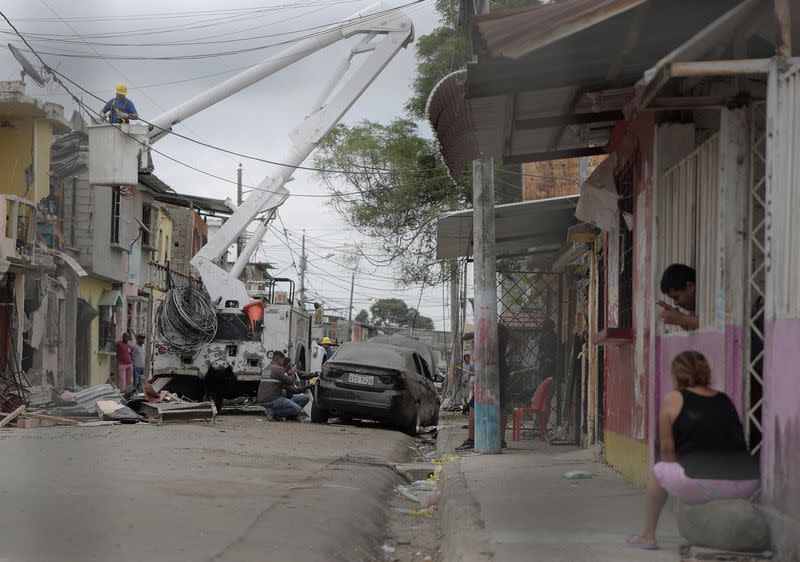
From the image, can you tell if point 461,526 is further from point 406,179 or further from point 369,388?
point 406,179

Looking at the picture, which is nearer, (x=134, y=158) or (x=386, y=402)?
(x=386, y=402)

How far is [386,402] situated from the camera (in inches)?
763

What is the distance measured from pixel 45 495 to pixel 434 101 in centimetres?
432

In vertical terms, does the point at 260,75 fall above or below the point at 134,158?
above

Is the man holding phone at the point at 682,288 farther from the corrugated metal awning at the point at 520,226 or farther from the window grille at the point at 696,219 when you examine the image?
the corrugated metal awning at the point at 520,226

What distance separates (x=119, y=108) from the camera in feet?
83.9

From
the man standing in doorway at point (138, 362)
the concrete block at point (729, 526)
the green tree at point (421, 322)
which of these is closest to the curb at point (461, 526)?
the concrete block at point (729, 526)

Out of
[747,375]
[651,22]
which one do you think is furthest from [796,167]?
[651,22]

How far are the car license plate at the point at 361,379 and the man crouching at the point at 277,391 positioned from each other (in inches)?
52.5

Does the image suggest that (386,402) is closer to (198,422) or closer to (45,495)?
(198,422)

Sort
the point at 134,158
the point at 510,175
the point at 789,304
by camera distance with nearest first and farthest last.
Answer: the point at 789,304 < the point at 134,158 < the point at 510,175

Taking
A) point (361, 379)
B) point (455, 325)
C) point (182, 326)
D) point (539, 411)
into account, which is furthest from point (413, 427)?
point (455, 325)

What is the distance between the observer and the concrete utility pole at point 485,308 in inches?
563

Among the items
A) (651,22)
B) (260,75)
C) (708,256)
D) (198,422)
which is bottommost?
(198,422)
